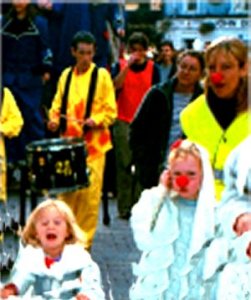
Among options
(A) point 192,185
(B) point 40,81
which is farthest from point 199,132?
(B) point 40,81

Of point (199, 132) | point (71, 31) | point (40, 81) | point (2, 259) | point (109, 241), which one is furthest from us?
point (71, 31)

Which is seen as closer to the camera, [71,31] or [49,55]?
[49,55]

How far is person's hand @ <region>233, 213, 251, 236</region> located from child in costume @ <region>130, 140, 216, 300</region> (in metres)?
0.21

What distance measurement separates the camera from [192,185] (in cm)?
709

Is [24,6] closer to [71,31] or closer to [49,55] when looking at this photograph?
[49,55]

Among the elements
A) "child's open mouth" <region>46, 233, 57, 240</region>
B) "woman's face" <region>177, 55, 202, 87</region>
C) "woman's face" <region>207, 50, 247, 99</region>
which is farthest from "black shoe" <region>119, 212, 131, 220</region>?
"child's open mouth" <region>46, 233, 57, 240</region>

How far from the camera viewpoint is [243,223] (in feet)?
22.4

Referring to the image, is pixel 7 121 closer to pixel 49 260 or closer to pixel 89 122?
pixel 89 122

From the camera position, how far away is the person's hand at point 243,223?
22.3 feet

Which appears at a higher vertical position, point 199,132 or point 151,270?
point 199,132

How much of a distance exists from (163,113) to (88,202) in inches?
49.8

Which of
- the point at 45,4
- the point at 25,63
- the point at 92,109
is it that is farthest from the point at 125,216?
the point at 92,109

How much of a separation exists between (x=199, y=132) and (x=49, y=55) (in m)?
5.28

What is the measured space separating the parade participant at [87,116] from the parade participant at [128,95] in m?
1.85
